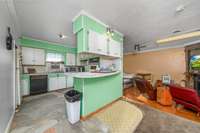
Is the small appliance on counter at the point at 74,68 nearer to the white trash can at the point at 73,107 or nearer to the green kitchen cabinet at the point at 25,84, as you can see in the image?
the green kitchen cabinet at the point at 25,84

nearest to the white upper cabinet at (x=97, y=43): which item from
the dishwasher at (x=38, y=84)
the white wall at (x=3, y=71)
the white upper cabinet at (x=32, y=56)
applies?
the white wall at (x=3, y=71)

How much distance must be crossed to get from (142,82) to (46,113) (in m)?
3.19

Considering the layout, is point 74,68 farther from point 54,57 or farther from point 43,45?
point 43,45

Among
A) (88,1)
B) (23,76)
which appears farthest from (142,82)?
(23,76)

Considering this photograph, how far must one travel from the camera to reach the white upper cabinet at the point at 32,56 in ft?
13.9

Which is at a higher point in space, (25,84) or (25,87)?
(25,84)

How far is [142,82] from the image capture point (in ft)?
11.4

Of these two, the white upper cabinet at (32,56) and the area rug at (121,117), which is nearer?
the area rug at (121,117)

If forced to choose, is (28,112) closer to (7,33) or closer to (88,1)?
(7,33)

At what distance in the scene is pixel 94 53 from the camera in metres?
2.62

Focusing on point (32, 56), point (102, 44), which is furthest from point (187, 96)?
point (32, 56)

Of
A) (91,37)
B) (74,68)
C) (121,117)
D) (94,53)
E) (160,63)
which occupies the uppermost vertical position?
(91,37)

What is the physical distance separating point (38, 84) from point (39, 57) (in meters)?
1.32

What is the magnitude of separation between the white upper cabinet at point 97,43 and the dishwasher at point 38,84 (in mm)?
3219
